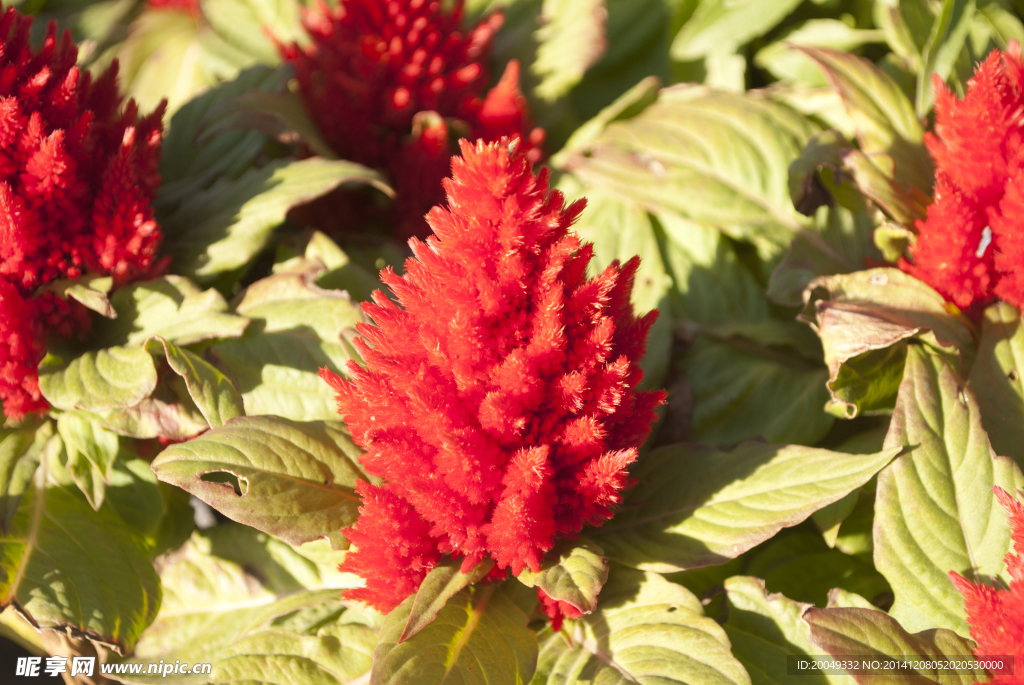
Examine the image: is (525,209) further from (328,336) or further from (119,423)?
(119,423)

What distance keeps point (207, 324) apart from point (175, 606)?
1.80ft

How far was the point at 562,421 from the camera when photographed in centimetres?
96

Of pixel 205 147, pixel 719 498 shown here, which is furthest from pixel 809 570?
pixel 205 147

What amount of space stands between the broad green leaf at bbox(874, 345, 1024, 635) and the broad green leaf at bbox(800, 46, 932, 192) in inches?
18.4

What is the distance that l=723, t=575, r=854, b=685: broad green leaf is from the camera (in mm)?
1069

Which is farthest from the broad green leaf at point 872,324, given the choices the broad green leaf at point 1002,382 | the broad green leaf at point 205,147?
the broad green leaf at point 205,147

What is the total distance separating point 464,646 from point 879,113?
3.73 feet

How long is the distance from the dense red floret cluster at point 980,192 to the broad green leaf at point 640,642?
628 mm

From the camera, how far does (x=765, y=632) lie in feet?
3.67

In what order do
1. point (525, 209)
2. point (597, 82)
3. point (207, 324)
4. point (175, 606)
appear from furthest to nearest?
point (597, 82) < point (175, 606) < point (207, 324) < point (525, 209)

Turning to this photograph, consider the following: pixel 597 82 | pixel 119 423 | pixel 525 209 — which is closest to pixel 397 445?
pixel 525 209

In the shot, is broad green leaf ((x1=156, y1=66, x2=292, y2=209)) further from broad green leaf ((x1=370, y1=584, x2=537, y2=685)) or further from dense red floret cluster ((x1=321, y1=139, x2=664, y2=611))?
broad green leaf ((x1=370, y1=584, x2=537, y2=685))

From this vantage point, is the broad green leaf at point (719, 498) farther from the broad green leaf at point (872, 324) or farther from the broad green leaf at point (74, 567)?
the broad green leaf at point (74, 567)

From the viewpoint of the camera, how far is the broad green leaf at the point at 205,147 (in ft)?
4.79
